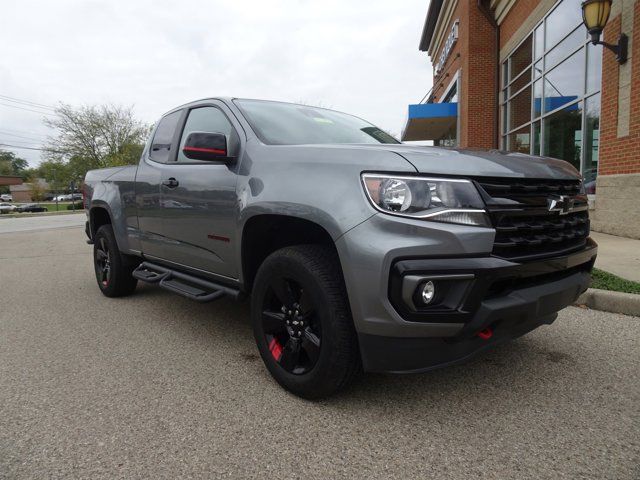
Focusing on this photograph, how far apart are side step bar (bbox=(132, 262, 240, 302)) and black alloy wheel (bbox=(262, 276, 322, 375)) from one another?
0.46 metres

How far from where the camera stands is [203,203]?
125 inches

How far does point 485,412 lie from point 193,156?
7.21ft

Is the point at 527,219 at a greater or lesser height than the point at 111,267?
greater

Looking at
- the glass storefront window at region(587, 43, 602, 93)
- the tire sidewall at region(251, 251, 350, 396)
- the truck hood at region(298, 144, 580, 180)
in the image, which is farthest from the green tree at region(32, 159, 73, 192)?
the truck hood at region(298, 144, 580, 180)

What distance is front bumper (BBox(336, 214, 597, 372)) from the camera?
6.39 ft

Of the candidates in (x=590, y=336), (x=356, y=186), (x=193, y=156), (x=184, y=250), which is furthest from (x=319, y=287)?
(x=590, y=336)

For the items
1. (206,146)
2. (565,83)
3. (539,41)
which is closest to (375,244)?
(206,146)

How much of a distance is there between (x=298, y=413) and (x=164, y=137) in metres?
2.82

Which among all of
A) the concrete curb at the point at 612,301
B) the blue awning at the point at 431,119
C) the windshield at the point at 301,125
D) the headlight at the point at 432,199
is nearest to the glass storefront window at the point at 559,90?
the blue awning at the point at 431,119

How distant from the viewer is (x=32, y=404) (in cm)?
253

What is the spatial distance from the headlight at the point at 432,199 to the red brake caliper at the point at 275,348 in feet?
3.55

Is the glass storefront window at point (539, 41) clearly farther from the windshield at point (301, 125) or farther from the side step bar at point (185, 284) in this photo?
the side step bar at point (185, 284)

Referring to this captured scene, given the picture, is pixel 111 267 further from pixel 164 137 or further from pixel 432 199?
pixel 432 199

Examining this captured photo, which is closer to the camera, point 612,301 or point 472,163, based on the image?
point 472,163
